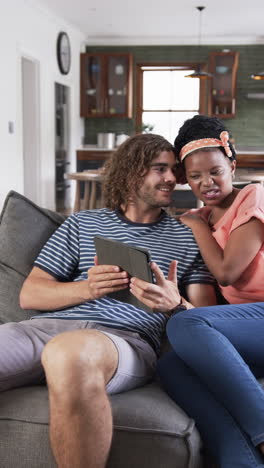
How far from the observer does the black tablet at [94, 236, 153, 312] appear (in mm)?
1410

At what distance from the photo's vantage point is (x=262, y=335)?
1543mm

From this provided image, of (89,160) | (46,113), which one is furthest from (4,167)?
(89,160)

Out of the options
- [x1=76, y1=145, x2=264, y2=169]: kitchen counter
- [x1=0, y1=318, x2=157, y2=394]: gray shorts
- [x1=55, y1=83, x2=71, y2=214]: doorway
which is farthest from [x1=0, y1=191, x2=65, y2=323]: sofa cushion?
[x1=55, y1=83, x2=71, y2=214]: doorway

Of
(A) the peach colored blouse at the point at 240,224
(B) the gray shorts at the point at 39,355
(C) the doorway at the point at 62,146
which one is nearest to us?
(B) the gray shorts at the point at 39,355

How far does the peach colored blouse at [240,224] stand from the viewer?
1.72 meters

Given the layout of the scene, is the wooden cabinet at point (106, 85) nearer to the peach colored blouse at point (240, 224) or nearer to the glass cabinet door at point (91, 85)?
the glass cabinet door at point (91, 85)

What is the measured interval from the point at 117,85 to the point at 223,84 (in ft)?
6.13

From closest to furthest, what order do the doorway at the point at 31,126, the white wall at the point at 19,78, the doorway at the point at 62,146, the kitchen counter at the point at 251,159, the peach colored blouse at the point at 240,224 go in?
the peach colored blouse at the point at 240,224 < the white wall at the point at 19,78 < the kitchen counter at the point at 251,159 < the doorway at the point at 31,126 < the doorway at the point at 62,146

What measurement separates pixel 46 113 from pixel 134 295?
21.7ft

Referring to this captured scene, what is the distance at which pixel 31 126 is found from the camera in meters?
7.45

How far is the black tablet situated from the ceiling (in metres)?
6.03

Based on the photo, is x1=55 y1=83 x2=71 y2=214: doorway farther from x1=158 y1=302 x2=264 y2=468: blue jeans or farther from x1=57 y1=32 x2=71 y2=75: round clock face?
x1=158 y1=302 x2=264 y2=468: blue jeans

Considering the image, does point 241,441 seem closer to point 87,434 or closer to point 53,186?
point 87,434

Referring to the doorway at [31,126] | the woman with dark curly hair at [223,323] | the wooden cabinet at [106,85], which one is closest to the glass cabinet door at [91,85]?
→ the wooden cabinet at [106,85]
